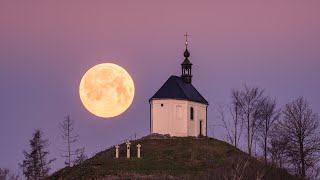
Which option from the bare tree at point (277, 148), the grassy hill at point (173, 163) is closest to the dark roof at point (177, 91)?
the grassy hill at point (173, 163)

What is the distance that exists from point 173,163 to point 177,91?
18236 mm

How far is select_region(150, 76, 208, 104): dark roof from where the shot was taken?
9812cm

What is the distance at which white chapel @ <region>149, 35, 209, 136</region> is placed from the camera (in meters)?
97.2

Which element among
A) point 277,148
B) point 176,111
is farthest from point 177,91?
point 277,148

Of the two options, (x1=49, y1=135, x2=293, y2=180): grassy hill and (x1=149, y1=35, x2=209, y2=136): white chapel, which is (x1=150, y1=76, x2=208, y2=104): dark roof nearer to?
(x1=149, y1=35, x2=209, y2=136): white chapel

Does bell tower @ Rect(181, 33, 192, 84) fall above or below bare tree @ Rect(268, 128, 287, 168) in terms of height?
above

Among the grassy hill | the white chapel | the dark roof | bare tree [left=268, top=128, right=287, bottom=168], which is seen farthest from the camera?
the dark roof

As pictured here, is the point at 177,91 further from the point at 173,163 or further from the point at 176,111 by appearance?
the point at 173,163

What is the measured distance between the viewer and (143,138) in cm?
9494

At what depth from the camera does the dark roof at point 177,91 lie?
98.1 m

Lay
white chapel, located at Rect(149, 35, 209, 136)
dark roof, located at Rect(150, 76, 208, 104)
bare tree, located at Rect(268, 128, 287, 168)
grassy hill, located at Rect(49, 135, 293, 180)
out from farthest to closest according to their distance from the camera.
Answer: dark roof, located at Rect(150, 76, 208, 104) < white chapel, located at Rect(149, 35, 209, 136) < bare tree, located at Rect(268, 128, 287, 168) < grassy hill, located at Rect(49, 135, 293, 180)

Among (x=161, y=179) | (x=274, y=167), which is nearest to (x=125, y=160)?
(x=161, y=179)

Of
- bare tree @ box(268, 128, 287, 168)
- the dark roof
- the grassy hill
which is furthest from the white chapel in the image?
bare tree @ box(268, 128, 287, 168)

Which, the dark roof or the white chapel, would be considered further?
the dark roof
